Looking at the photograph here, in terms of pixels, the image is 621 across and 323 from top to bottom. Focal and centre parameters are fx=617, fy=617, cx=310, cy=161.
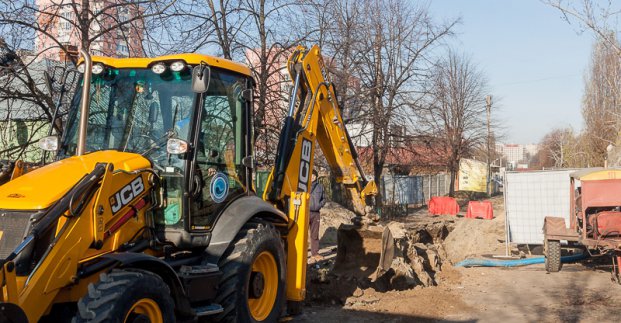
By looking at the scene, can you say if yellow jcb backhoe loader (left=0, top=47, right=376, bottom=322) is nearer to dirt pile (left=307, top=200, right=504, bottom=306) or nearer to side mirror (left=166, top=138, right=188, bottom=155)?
side mirror (left=166, top=138, right=188, bottom=155)

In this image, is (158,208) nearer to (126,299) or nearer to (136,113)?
(136,113)

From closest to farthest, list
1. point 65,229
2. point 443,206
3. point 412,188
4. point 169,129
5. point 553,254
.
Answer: point 65,229, point 169,129, point 553,254, point 443,206, point 412,188

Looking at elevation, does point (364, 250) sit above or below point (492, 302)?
above

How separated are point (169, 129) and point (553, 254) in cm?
932

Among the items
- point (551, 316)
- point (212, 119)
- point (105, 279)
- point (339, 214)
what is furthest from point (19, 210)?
point (339, 214)

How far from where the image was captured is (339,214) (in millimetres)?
19422

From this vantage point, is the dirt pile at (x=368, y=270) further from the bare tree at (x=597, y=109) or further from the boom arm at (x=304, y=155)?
the bare tree at (x=597, y=109)

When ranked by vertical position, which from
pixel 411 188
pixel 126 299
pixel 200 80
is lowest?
pixel 126 299

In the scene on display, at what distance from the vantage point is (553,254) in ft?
40.5

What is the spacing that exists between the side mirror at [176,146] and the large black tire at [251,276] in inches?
49.0

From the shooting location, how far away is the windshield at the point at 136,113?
5672 mm

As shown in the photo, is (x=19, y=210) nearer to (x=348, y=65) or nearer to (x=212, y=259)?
(x=212, y=259)

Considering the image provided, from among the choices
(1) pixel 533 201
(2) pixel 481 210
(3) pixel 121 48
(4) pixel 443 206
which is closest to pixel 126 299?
(3) pixel 121 48

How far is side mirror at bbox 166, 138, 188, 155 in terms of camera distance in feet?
17.7
